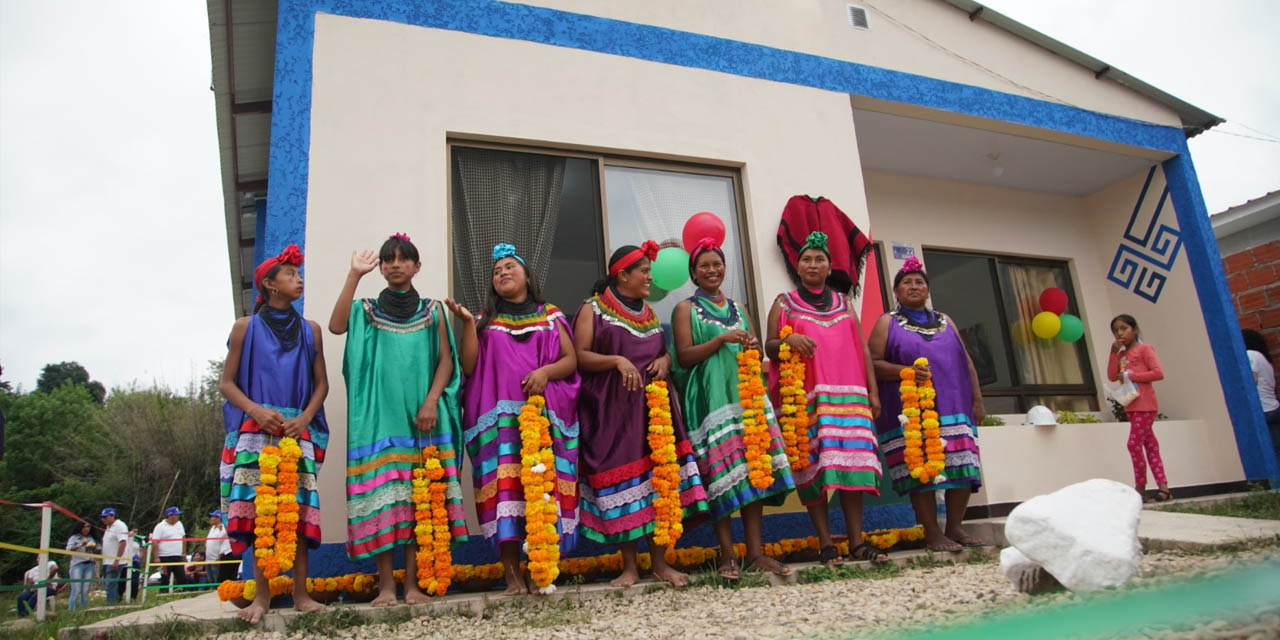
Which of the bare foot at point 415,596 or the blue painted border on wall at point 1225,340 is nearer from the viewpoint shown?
the bare foot at point 415,596

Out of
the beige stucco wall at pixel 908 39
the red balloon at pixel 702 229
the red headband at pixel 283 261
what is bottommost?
the red headband at pixel 283 261

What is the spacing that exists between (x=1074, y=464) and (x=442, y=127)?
18.9 feet

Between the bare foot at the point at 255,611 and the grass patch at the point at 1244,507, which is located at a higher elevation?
the bare foot at the point at 255,611

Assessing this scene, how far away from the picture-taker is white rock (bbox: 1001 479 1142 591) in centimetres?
259

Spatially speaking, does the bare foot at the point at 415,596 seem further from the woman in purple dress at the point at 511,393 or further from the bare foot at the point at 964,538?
the bare foot at the point at 964,538

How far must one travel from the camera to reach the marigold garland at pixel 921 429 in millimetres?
4465

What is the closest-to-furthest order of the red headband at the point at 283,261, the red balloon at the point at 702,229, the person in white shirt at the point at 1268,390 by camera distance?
the red headband at the point at 283,261 < the red balloon at the point at 702,229 < the person in white shirt at the point at 1268,390

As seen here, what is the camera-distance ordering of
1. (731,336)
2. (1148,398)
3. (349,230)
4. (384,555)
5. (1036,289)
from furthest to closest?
(1036,289) < (1148,398) < (349,230) < (731,336) < (384,555)

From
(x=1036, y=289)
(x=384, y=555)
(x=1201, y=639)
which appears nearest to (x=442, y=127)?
(x=384, y=555)

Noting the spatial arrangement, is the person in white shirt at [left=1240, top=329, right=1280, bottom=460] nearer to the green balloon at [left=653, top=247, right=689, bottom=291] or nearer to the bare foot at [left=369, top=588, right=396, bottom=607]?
the green balloon at [left=653, top=247, right=689, bottom=291]

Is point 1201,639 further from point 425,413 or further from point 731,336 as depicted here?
point 425,413

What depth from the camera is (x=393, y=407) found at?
3742mm

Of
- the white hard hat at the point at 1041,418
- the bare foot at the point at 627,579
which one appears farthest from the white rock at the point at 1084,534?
the white hard hat at the point at 1041,418

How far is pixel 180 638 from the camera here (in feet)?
10.7
